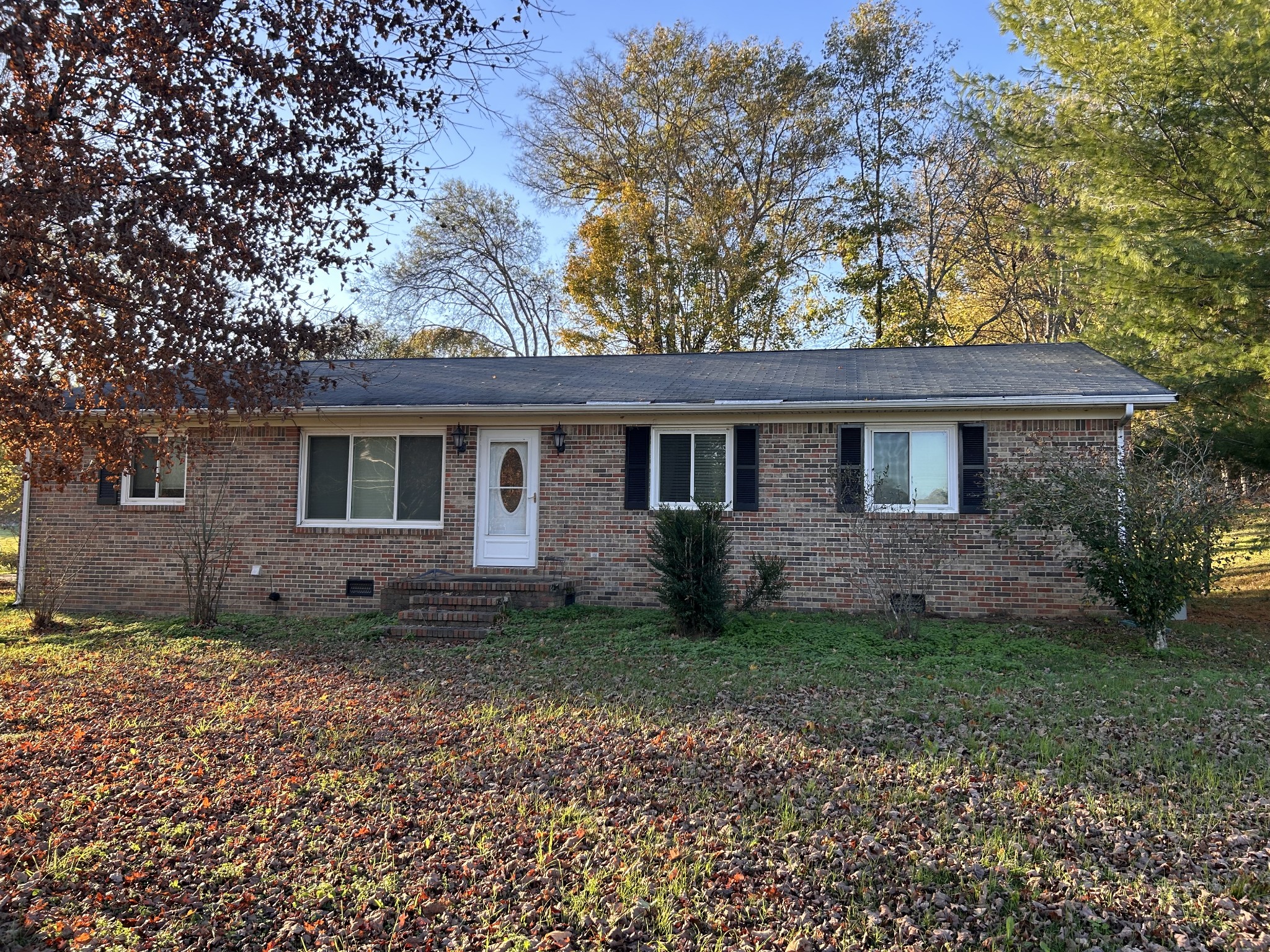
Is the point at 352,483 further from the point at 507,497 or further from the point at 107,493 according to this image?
the point at 107,493

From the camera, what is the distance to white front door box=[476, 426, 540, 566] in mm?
11195

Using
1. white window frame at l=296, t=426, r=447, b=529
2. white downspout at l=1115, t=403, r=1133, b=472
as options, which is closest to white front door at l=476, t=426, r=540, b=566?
white window frame at l=296, t=426, r=447, b=529

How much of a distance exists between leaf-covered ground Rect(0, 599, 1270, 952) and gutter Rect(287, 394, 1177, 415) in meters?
3.30

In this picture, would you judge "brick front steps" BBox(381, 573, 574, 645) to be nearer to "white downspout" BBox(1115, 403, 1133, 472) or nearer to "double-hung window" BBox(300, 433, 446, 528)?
"double-hung window" BBox(300, 433, 446, 528)

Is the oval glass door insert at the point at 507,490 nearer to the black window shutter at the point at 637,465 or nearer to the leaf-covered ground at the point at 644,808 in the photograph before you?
the black window shutter at the point at 637,465

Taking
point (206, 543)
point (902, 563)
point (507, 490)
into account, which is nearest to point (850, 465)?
point (902, 563)

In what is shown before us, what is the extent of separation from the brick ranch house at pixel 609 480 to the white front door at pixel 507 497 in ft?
0.08

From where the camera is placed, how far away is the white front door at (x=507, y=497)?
11.2m

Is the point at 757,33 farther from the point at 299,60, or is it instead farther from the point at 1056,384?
the point at 299,60

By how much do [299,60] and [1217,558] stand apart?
31.1ft

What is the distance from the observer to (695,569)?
8891 mm

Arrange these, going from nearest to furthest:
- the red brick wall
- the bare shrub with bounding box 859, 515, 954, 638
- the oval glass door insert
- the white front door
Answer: the bare shrub with bounding box 859, 515, 954, 638, the red brick wall, the white front door, the oval glass door insert

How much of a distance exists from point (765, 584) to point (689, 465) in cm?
198

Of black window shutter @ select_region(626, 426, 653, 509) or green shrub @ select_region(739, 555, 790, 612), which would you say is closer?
green shrub @ select_region(739, 555, 790, 612)
